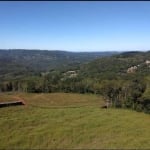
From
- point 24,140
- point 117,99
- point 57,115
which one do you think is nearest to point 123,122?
point 57,115

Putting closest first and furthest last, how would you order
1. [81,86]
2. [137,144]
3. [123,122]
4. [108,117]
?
[137,144] < [123,122] < [108,117] < [81,86]

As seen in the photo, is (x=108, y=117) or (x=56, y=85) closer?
(x=108, y=117)

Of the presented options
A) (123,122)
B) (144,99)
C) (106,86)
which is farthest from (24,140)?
(106,86)

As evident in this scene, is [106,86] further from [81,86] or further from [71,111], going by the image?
[71,111]

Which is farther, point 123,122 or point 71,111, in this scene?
point 71,111

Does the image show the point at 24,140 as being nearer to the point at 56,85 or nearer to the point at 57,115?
the point at 57,115

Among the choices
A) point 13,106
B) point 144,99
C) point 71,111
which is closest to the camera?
point 71,111
